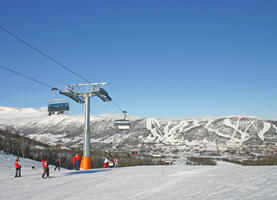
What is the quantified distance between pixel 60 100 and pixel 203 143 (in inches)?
3974

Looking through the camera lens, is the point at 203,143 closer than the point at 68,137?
Yes

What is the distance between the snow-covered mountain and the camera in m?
115

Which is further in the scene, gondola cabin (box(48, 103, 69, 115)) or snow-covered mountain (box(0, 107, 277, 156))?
snow-covered mountain (box(0, 107, 277, 156))

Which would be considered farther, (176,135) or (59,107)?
(176,135)

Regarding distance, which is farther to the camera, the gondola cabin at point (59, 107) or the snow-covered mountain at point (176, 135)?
the snow-covered mountain at point (176, 135)

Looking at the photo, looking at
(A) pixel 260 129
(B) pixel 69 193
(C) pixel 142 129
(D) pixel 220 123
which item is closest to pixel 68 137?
(C) pixel 142 129

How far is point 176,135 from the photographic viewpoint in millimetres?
137375

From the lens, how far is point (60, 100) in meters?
28.2

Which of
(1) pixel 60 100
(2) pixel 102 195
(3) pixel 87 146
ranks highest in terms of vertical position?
(1) pixel 60 100

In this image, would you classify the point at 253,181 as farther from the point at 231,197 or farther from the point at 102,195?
the point at 102,195

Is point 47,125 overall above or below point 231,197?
above

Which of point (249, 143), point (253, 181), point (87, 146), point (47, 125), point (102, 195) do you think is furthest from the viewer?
point (47, 125)

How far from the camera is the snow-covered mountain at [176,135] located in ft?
377

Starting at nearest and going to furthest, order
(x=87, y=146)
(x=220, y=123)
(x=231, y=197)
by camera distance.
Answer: (x=231, y=197), (x=87, y=146), (x=220, y=123)
